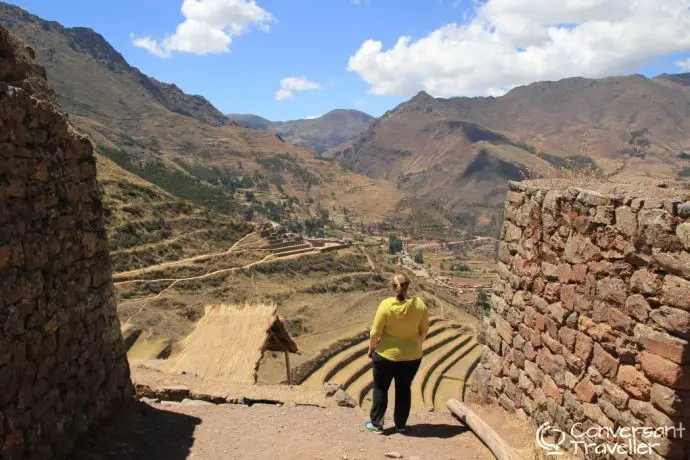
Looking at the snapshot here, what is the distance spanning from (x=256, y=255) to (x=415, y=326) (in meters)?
32.7

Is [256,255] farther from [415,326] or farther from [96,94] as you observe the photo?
[96,94]

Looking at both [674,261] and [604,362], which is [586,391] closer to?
[604,362]

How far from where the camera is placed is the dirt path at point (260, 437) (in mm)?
4828

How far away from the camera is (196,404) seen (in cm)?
667

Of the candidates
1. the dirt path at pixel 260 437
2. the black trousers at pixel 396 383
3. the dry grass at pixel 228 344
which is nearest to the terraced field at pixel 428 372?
the dry grass at pixel 228 344

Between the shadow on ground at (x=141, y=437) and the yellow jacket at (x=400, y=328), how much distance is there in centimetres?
210

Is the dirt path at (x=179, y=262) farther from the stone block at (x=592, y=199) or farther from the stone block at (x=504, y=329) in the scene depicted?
the stone block at (x=592, y=199)

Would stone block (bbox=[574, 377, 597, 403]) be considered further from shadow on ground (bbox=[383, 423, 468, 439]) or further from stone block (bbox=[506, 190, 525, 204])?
stone block (bbox=[506, 190, 525, 204])

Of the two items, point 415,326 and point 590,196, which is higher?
point 590,196

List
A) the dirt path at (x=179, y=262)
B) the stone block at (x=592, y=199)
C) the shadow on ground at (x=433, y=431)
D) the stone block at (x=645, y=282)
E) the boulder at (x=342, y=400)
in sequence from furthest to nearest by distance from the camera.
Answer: the dirt path at (x=179, y=262) < the boulder at (x=342, y=400) < the shadow on ground at (x=433, y=431) < the stone block at (x=592, y=199) < the stone block at (x=645, y=282)

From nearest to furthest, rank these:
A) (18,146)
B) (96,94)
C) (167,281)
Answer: (18,146) < (167,281) < (96,94)

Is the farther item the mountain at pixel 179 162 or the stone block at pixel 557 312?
the mountain at pixel 179 162

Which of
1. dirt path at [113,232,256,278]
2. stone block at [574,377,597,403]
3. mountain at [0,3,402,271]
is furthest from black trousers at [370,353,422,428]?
mountain at [0,3,402,271]

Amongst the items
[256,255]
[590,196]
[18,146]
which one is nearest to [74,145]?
[18,146]
